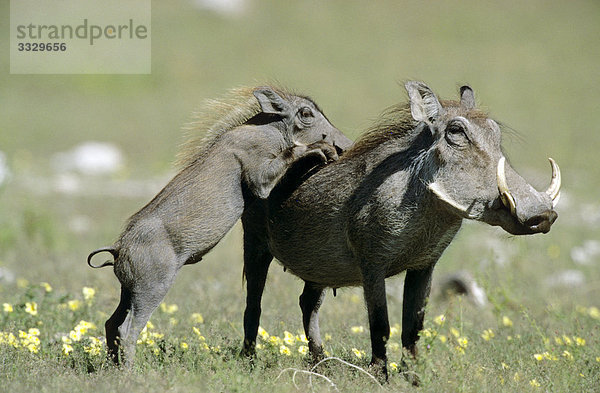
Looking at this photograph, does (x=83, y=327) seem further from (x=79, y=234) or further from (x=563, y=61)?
(x=563, y=61)

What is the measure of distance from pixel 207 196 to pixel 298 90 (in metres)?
14.3

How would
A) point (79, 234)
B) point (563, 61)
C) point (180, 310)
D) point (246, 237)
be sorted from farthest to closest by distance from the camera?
point (563, 61) → point (79, 234) → point (180, 310) → point (246, 237)

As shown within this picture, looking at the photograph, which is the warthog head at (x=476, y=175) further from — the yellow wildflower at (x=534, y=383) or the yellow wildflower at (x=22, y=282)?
the yellow wildflower at (x=22, y=282)

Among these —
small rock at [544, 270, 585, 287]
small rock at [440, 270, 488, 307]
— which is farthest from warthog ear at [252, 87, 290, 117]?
small rock at [544, 270, 585, 287]

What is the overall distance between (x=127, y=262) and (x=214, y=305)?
2.19 meters

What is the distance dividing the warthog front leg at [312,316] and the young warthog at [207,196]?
37.7 inches

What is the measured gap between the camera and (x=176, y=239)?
482cm

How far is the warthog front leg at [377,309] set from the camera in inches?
187

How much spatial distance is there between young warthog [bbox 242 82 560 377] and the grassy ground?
0.41 meters

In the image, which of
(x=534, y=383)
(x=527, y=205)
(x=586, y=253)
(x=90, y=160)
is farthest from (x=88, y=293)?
(x=90, y=160)

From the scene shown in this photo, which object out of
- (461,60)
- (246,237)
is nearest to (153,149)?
(461,60)

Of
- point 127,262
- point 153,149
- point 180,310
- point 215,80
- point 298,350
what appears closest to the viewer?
point 127,262

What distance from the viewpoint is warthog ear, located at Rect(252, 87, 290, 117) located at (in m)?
5.24

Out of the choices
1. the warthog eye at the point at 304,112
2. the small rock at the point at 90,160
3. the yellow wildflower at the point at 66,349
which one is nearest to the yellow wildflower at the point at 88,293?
the yellow wildflower at the point at 66,349
